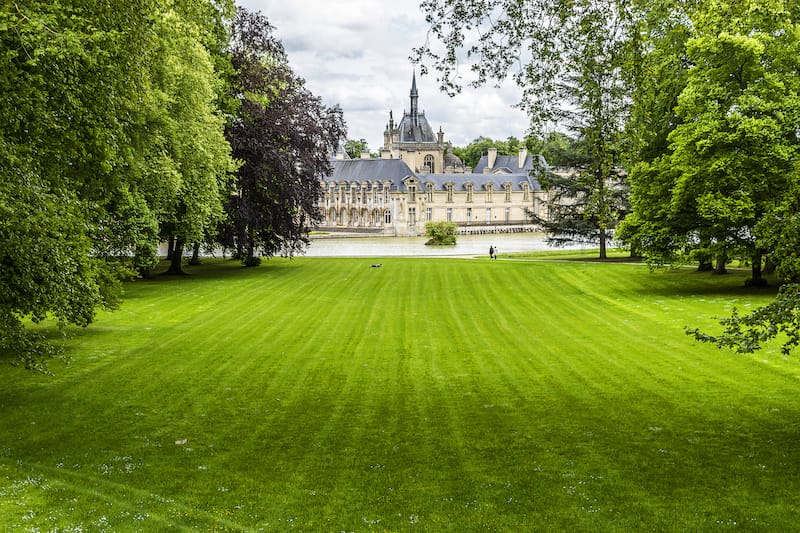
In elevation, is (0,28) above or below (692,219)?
above

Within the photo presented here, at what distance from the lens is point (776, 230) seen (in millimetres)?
9477

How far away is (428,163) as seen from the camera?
476 ft

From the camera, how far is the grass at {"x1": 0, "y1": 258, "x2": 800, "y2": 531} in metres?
7.98

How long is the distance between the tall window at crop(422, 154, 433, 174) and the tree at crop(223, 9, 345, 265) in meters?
105

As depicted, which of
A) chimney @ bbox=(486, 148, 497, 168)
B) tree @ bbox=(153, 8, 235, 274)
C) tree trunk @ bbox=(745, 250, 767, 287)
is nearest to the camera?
tree @ bbox=(153, 8, 235, 274)

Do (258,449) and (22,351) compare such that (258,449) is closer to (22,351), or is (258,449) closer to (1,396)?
(22,351)

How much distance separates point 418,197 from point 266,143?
75.5m

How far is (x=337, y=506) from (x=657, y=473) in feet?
12.5

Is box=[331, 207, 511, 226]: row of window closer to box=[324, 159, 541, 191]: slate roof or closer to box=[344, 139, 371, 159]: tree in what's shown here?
box=[324, 159, 541, 191]: slate roof

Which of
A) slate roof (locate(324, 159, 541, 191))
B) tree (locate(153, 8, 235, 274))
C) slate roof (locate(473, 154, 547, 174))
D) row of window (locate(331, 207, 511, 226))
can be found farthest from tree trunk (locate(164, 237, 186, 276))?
Answer: slate roof (locate(473, 154, 547, 174))

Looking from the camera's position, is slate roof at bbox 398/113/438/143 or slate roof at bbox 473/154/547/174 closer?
slate roof at bbox 473/154/547/174

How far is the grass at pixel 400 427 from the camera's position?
314 inches

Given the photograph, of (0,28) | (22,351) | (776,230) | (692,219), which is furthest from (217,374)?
(692,219)

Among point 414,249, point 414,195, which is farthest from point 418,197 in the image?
point 414,249
